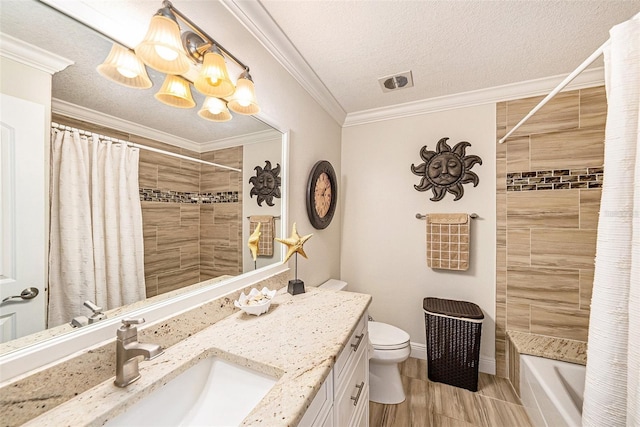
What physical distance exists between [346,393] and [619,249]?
1.05 meters

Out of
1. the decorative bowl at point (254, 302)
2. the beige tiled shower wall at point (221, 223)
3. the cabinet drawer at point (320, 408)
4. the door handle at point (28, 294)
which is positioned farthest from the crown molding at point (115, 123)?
the cabinet drawer at point (320, 408)

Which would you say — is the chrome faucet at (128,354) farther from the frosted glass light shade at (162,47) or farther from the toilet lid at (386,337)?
the toilet lid at (386,337)

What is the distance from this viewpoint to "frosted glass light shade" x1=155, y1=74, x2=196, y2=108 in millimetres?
894

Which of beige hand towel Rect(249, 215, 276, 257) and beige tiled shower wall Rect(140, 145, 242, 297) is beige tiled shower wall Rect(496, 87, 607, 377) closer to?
beige hand towel Rect(249, 215, 276, 257)

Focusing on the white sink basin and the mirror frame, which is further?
the white sink basin

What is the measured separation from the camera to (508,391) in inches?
72.2

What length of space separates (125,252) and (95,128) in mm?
393

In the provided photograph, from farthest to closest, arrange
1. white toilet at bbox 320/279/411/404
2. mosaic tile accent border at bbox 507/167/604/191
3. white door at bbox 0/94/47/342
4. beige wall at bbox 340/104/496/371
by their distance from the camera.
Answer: beige wall at bbox 340/104/496/371, mosaic tile accent border at bbox 507/167/604/191, white toilet at bbox 320/279/411/404, white door at bbox 0/94/47/342

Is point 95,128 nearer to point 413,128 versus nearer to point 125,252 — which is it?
point 125,252

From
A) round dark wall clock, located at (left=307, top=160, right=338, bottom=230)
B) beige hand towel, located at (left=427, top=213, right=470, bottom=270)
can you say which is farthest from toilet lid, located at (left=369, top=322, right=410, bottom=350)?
round dark wall clock, located at (left=307, top=160, right=338, bottom=230)

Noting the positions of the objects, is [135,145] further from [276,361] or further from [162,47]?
[276,361]

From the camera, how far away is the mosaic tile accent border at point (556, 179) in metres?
1.79

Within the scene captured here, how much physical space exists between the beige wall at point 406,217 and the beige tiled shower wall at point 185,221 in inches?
61.9

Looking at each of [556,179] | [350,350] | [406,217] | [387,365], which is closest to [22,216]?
[350,350]
